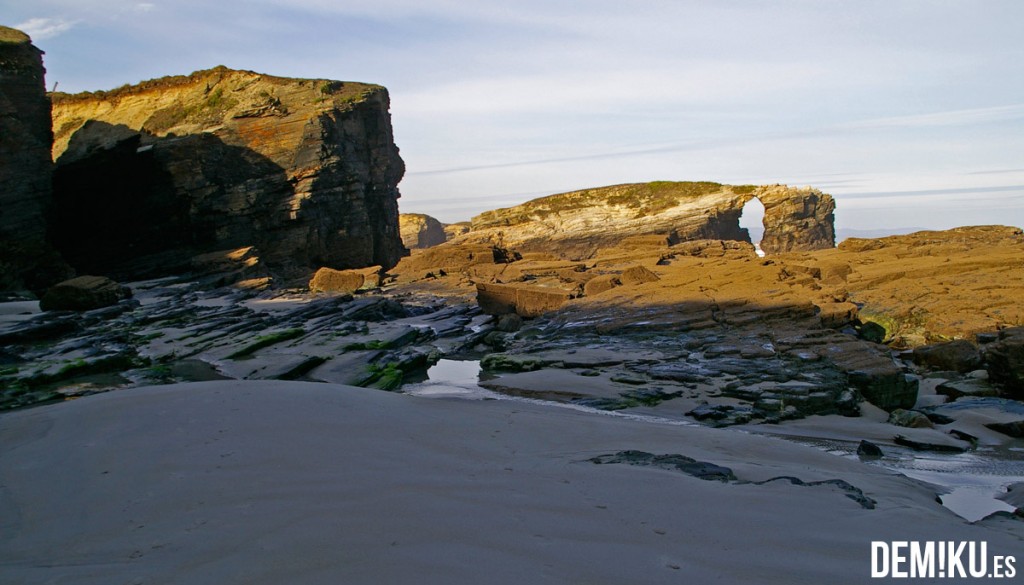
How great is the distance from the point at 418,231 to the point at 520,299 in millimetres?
64057

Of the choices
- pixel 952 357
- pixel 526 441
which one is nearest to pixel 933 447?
pixel 526 441

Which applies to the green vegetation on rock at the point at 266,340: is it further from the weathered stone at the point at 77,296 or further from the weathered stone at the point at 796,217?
the weathered stone at the point at 796,217

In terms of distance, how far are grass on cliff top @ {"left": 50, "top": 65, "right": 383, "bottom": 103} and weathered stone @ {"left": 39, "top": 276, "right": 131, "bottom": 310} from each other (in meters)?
18.4

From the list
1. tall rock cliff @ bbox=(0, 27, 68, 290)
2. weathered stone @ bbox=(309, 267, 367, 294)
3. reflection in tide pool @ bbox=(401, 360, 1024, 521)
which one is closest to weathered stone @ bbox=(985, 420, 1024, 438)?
reflection in tide pool @ bbox=(401, 360, 1024, 521)

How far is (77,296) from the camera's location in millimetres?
16250

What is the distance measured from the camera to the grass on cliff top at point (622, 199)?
161 ft

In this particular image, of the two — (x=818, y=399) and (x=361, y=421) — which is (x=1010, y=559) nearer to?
(x=361, y=421)

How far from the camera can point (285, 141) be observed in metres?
31.2

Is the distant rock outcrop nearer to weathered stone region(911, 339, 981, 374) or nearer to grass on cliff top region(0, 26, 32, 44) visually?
grass on cliff top region(0, 26, 32, 44)

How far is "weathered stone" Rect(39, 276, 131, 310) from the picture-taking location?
1611 centimetres

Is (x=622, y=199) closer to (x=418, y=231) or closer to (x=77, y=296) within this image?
(x=418, y=231)

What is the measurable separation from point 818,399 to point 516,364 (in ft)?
14.7

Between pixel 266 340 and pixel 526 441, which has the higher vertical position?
pixel 266 340

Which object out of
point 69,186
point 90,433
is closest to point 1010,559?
point 90,433
